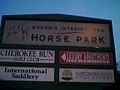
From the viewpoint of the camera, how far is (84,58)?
9938mm

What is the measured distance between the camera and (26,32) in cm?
1038

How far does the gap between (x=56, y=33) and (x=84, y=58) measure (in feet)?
5.79

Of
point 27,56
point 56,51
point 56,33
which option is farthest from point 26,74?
point 56,33

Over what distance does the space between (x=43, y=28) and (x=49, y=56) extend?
1481mm

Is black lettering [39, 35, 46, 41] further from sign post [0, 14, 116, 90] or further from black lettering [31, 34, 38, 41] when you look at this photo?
black lettering [31, 34, 38, 41]

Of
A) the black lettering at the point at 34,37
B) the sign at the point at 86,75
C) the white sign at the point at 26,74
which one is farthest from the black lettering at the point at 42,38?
the sign at the point at 86,75

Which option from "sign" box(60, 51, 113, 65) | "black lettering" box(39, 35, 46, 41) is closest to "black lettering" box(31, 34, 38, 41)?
"black lettering" box(39, 35, 46, 41)

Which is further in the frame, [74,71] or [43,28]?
[43,28]

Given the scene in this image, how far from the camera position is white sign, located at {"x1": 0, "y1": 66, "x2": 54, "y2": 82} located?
31.1 feet

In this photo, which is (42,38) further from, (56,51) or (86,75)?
(86,75)

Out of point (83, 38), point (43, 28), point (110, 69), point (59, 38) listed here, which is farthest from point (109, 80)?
point (43, 28)

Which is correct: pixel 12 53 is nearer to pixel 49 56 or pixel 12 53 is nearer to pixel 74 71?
pixel 49 56

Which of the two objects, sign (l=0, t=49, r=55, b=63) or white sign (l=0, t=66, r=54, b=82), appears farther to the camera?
sign (l=0, t=49, r=55, b=63)

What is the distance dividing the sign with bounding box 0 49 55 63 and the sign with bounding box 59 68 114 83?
0.79 metres
